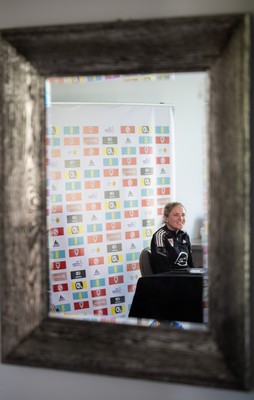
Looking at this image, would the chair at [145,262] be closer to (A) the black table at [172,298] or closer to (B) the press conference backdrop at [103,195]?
(B) the press conference backdrop at [103,195]

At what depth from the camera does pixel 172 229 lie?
2264 mm

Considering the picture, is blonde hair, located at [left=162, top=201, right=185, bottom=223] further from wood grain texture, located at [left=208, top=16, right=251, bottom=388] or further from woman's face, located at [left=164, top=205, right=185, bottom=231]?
wood grain texture, located at [left=208, top=16, right=251, bottom=388]

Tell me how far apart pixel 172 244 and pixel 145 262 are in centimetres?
14

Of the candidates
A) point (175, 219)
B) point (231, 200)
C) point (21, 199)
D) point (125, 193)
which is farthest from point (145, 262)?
point (231, 200)

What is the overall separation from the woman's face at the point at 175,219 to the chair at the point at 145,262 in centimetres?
15

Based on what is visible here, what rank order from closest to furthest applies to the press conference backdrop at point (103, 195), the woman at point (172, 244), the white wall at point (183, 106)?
the white wall at point (183, 106) → the press conference backdrop at point (103, 195) → the woman at point (172, 244)

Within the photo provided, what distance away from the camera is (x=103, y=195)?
2.11 meters

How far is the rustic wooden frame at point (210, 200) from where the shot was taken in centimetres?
127

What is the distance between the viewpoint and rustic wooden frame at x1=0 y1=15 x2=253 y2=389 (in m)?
1.27

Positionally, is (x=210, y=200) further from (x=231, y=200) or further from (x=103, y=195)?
(x=103, y=195)

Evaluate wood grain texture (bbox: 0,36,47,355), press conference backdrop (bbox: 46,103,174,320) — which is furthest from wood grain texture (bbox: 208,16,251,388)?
wood grain texture (bbox: 0,36,47,355)

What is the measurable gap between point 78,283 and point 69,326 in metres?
0.41

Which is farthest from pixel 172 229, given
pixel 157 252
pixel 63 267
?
pixel 63 267

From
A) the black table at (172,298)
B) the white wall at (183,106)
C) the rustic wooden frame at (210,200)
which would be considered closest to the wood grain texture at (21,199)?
the rustic wooden frame at (210,200)
